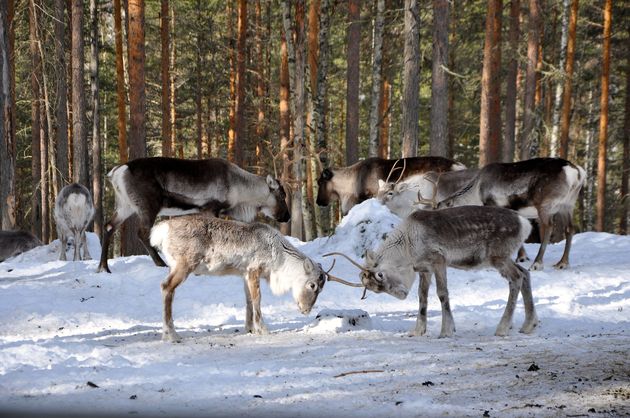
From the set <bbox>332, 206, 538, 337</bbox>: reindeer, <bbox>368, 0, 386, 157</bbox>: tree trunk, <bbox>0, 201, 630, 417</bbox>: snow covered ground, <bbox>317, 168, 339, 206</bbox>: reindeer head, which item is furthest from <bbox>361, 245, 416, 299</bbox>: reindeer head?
<bbox>368, 0, 386, 157</bbox>: tree trunk

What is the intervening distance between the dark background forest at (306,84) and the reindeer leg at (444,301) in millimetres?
6196

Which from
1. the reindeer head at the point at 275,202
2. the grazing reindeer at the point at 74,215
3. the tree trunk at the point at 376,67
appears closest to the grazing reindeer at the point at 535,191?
the reindeer head at the point at 275,202

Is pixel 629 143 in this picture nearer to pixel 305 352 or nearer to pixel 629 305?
pixel 629 305

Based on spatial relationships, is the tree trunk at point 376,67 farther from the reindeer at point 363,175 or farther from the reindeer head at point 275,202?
the reindeer head at point 275,202

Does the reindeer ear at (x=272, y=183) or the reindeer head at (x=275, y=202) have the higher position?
the reindeer ear at (x=272, y=183)

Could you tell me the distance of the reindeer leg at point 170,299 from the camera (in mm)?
6805

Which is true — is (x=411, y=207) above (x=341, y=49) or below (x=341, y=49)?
below

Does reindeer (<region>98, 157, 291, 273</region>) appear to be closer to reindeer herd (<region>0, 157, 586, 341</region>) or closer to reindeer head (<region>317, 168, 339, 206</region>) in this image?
reindeer herd (<region>0, 157, 586, 341</region>)

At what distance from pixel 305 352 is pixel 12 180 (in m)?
9.34

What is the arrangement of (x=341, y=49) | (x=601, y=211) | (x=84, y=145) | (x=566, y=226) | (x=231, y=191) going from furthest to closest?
(x=341, y=49)
(x=601, y=211)
(x=84, y=145)
(x=231, y=191)
(x=566, y=226)

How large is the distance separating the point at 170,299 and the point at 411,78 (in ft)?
32.3

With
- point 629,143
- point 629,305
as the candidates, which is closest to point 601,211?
point 629,143

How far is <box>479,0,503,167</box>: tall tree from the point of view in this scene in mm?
18734

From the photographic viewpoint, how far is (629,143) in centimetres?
2630
